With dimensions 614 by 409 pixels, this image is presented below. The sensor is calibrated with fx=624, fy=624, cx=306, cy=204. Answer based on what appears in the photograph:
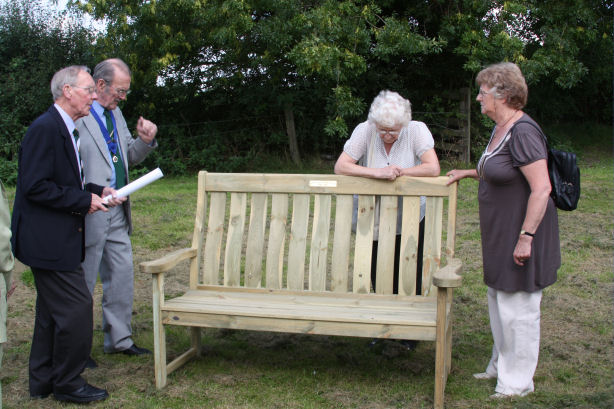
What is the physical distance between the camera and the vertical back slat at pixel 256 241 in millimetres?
4238

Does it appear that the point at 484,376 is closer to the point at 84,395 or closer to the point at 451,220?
the point at 451,220

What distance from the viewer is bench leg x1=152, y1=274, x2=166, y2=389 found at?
373 cm

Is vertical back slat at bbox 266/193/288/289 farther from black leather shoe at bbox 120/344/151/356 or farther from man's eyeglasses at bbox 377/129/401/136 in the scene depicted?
black leather shoe at bbox 120/344/151/356

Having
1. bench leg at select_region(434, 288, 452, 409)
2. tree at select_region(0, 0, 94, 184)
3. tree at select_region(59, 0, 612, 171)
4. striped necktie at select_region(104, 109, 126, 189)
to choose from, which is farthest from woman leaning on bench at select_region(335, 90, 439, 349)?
tree at select_region(0, 0, 94, 184)

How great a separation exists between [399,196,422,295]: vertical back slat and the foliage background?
6863 mm

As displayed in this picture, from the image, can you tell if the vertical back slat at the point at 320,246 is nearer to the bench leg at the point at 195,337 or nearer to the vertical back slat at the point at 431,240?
the vertical back slat at the point at 431,240

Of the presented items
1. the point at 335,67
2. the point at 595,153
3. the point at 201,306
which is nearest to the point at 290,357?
the point at 201,306

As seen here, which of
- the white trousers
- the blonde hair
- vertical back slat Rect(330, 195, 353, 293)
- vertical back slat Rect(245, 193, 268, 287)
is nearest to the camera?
the blonde hair

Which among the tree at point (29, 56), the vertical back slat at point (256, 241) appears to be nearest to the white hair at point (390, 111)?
the vertical back slat at point (256, 241)

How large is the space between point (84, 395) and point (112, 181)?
4.53 ft

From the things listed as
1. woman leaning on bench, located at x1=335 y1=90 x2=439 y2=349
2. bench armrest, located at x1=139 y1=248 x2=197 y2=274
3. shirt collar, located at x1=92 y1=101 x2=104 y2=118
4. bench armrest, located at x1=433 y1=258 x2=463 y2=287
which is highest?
shirt collar, located at x1=92 y1=101 x2=104 y2=118

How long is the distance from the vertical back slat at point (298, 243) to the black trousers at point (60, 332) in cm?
129

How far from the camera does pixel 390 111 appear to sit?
3.89 m

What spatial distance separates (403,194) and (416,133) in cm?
42
